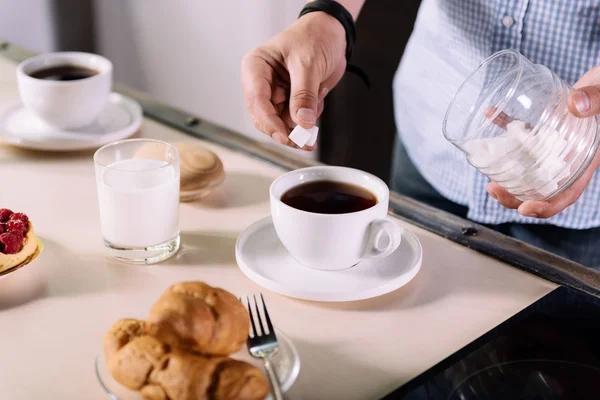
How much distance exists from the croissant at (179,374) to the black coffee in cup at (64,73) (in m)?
0.73

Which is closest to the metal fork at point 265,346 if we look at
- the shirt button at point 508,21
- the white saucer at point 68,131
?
the white saucer at point 68,131

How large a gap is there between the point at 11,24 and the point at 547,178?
7.74ft

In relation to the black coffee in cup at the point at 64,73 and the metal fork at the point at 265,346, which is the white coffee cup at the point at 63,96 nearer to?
the black coffee in cup at the point at 64,73

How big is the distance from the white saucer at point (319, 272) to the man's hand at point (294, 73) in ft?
0.51

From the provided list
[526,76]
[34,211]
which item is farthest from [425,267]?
[34,211]

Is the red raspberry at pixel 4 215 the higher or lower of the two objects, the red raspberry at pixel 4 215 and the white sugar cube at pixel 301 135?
the lower

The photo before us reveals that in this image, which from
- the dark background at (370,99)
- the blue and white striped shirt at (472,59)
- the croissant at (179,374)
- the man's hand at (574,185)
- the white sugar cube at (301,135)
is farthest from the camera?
the dark background at (370,99)

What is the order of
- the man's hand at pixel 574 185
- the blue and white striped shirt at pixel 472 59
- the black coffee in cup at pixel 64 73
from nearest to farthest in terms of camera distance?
the man's hand at pixel 574 185, the blue and white striped shirt at pixel 472 59, the black coffee in cup at pixel 64 73

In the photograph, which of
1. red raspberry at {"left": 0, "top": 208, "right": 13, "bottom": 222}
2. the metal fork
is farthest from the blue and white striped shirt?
red raspberry at {"left": 0, "top": 208, "right": 13, "bottom": 222}

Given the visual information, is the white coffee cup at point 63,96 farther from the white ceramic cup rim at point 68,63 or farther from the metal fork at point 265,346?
the metal fork at point 265,346

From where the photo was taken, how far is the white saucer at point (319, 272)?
2.59 ft

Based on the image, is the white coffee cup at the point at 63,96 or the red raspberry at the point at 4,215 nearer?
the red raspberry at the point at 4,215

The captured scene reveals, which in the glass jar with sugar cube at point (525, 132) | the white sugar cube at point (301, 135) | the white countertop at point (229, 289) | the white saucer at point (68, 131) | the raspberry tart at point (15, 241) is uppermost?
the glass jar with sugar cube at point (525, 132)

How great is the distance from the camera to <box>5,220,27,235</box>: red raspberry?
814 millimetres
